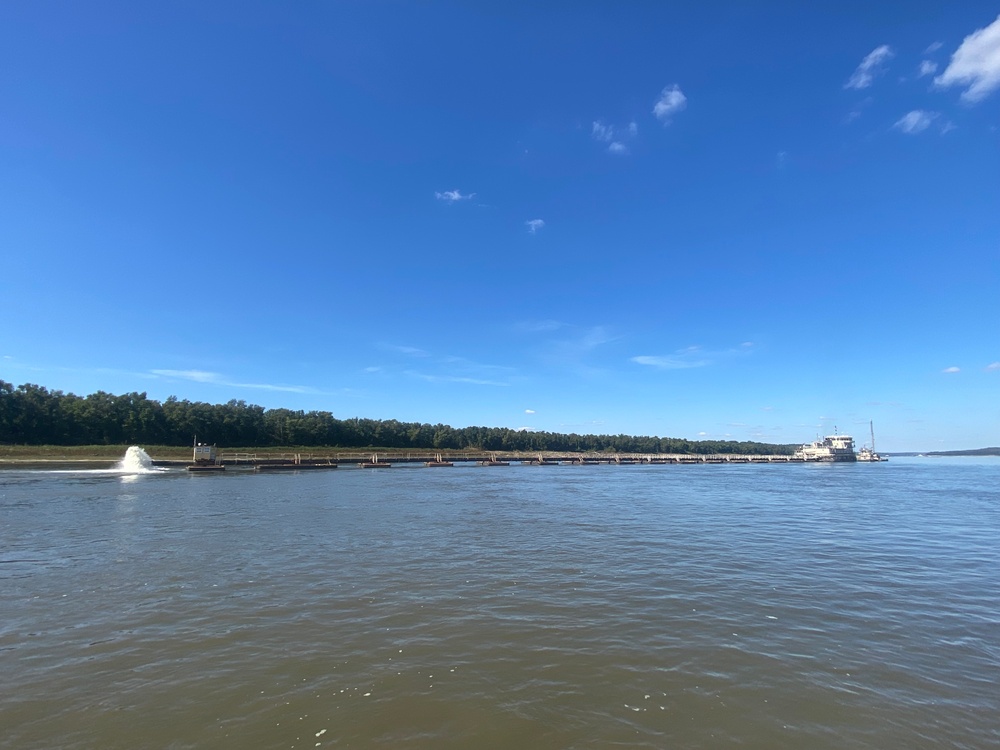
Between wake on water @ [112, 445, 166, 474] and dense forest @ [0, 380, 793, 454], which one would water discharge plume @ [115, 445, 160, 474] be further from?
dense forest @ [0, 380, 793, 454]

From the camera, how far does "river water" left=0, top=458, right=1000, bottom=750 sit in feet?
19.3

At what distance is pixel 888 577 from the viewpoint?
13023mm

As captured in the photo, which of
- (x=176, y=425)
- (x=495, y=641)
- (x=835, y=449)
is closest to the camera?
(x=495, y=641)

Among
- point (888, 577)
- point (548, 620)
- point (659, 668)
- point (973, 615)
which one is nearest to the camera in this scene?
point (659, 668)

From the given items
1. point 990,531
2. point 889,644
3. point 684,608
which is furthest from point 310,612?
point 990,531

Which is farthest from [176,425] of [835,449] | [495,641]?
[835,449]

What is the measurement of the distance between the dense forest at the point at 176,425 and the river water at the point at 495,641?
100179 millimetres

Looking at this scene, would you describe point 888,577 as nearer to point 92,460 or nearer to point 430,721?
point 430,721

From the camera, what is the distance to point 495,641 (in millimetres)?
8352

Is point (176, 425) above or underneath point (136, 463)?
above

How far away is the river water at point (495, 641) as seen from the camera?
5.88 m

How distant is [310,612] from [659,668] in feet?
22.0

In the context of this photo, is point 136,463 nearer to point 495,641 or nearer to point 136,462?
point 136,462

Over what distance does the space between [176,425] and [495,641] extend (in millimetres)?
123561
